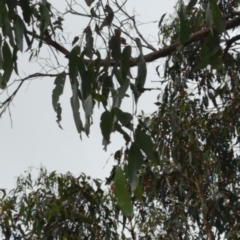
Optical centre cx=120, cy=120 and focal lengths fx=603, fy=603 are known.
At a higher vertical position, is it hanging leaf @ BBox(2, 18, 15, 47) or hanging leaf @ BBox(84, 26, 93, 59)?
hanging leaf @ BBox(84, 26, 93, 59)

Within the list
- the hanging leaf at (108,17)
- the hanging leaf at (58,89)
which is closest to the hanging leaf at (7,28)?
the hanging leaf at (58,89)

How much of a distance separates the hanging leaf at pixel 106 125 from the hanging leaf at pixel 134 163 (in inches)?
2.2

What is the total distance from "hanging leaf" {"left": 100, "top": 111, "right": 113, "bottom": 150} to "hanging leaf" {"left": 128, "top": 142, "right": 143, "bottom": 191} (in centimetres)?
6

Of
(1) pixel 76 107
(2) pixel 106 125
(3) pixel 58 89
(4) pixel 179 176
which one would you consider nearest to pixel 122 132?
(2) pixel 106 125

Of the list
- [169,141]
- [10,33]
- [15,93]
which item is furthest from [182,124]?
[10,33]

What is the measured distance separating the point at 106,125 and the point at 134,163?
0.32 ft

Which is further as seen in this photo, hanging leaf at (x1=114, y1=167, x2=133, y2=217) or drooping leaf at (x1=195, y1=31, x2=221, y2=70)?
drooping leaf at (x1=195, y1=31, x2=221, y2=70)

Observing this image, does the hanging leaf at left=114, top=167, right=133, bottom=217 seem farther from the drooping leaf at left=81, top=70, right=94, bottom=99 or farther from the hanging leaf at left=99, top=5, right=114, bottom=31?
the hanging leaf at left=99, top=5, right=114, bottom=31

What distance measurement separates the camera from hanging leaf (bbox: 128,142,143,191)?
3.74 ft

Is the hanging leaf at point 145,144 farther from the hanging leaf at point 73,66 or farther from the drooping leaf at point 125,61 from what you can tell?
the drooping leaf at point 125,61

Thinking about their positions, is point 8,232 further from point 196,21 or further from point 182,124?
point 196,21

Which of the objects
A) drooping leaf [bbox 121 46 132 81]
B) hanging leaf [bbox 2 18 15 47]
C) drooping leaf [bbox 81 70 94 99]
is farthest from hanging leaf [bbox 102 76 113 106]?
hanging leaf [bbox 2 18 15 47]

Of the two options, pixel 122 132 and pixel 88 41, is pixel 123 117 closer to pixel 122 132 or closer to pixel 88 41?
pixel 122 132

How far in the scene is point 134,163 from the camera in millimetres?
1146
